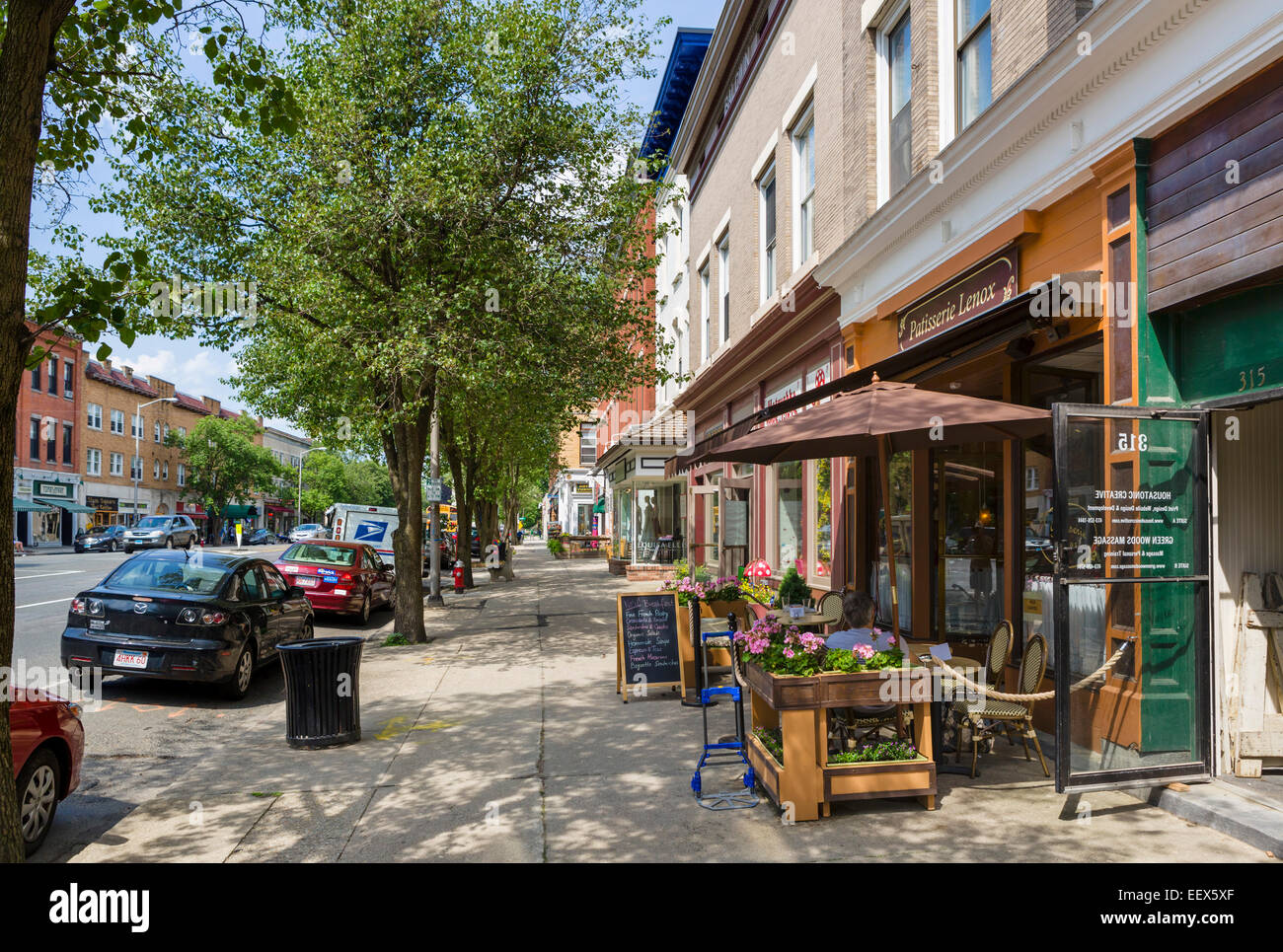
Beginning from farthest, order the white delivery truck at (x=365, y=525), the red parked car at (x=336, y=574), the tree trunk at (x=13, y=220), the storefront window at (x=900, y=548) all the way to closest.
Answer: the white delivery truck at (x=365, y=525) → the red parked car at (x=336, y=574) → the storefront window at (x=900, y=548) → the tree trunk at (x=13, y=220)

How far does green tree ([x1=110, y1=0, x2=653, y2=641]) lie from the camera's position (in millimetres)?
12516

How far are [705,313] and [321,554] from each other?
35.1 feet

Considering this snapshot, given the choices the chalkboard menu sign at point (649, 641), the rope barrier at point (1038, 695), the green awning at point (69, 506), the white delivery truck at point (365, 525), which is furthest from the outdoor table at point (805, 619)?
the green awning at point (69, 506)

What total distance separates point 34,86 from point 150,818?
14.5ft

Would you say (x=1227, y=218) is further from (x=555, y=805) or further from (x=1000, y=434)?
(x=555, y=805)

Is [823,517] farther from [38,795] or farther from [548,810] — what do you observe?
[38,795]

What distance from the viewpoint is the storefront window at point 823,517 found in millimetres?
12305

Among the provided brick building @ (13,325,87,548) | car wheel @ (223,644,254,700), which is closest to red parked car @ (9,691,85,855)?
car wheel @ (223,644,254,700)

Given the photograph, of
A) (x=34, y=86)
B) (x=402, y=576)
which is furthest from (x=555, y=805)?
(x=402, y=576)

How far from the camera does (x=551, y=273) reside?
46.4ft

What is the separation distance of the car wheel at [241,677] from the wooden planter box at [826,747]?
6.78 meters

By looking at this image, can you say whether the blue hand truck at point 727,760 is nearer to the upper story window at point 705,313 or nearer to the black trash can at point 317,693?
the black trash can at point 317,693

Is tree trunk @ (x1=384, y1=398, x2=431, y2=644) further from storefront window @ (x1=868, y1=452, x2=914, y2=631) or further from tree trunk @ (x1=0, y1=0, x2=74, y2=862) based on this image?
tree trunk @ (x1=0, y1=0, x2=74, y2=862)

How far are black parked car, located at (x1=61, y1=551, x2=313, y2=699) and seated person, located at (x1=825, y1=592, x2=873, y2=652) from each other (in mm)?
6623
